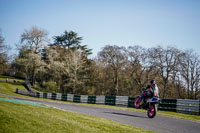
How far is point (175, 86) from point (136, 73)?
8.62 metres

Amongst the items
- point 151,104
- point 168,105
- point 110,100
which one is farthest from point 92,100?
point 151,104

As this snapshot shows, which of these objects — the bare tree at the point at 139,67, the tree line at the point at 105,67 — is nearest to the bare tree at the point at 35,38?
the tree line at the point at 105,67

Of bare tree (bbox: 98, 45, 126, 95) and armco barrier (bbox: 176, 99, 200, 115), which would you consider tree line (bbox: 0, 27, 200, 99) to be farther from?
armco barrier (bbox: 176, 99, 200, 115)

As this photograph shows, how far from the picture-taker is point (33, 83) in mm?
56531

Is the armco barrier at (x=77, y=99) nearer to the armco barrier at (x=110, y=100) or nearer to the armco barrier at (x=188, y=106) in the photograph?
the armco barrier at (x=110, y=100)

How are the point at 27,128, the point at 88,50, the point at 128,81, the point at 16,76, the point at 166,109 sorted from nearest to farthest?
the point at 27,128 → the point at 166,109 → the point at 128,81 → the point at 88,50 → the point at 16,76

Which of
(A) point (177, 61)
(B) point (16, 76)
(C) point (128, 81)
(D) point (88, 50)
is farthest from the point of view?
(B) point (16, 76)

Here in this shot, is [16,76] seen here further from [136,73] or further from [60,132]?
[60,132]

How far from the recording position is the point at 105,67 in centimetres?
4738

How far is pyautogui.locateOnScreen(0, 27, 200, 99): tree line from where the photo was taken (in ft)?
122

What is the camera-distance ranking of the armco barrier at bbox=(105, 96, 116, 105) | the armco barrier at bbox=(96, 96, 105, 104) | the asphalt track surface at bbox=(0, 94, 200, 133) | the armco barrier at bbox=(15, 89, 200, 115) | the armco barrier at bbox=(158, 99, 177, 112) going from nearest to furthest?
1. the asphalt track surface at bbox=(0, 94, 200, 133)
2. the armco barrier at bbox=(15, 89, 200, 115)
3. the armco barrier at bbox=(158, 99, 177, 112)
4. the armco barrier at bbox=(105, 96, 116, 105)
5. the armco barrier at bbox=(96, 96, 105, 104)

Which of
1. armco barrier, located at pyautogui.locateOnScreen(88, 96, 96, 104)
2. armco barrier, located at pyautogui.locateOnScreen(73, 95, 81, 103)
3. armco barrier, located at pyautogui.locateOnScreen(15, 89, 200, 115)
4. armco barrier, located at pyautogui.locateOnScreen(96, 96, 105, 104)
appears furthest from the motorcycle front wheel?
armco barrier, located at pyautogui.locateOnScreen(73, 95, 81, 103)

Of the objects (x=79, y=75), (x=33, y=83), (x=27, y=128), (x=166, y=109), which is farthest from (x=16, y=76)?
(x=27, y=128)

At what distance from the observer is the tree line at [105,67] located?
1468 inches
